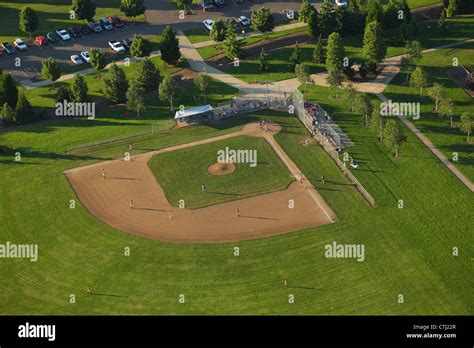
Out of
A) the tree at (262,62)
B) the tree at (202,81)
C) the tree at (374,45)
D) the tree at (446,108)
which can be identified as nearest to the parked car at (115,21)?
the tree at (262,62)

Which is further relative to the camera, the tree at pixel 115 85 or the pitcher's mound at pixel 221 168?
the tree at pixel 115 85

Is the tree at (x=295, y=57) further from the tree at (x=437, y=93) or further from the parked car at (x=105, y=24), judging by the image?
the parked car at (x=105, y=24)

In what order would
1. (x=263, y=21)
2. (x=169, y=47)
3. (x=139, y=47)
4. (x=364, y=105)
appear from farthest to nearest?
(x=263, y=21) → (x=139, y=47) → (x=169, y=47) → (x=364, y=105)

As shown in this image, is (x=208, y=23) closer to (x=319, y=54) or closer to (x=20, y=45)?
(x=319, y=54)

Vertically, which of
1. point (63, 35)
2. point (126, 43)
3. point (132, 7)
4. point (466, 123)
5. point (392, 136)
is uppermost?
point (132, 7)

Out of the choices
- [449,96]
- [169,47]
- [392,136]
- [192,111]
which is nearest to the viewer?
[392,136]

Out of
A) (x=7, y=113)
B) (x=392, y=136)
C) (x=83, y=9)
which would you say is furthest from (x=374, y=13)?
(x=7, y=113)
